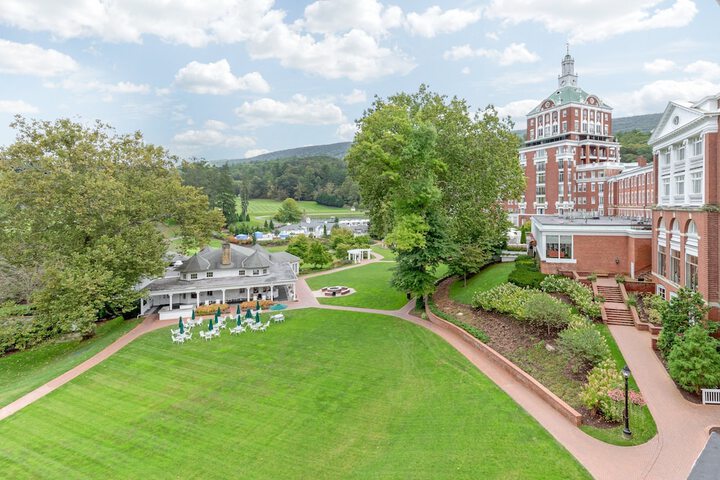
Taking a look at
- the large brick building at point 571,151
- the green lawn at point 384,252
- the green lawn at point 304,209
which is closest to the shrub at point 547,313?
the green lawn at point 384,252

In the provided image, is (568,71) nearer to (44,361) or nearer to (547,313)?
(547,313)

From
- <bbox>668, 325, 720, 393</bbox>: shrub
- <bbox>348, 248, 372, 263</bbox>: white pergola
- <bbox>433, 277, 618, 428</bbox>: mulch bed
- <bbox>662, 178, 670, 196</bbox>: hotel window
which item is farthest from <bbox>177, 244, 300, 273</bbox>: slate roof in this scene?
<bbox>662, 178, 670, 196</bbox>: hotel window

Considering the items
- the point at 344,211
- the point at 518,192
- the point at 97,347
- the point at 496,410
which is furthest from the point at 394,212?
the point at 344,211

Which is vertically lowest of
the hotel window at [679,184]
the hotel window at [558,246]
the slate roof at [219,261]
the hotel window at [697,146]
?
the slate roof at [219,261]

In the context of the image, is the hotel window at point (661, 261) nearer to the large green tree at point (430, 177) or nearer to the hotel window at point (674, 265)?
the hotel window at point (674, 265)

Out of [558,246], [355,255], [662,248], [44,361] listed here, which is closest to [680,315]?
[662,248]

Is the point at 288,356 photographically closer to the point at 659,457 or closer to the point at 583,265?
the point at 659,457
